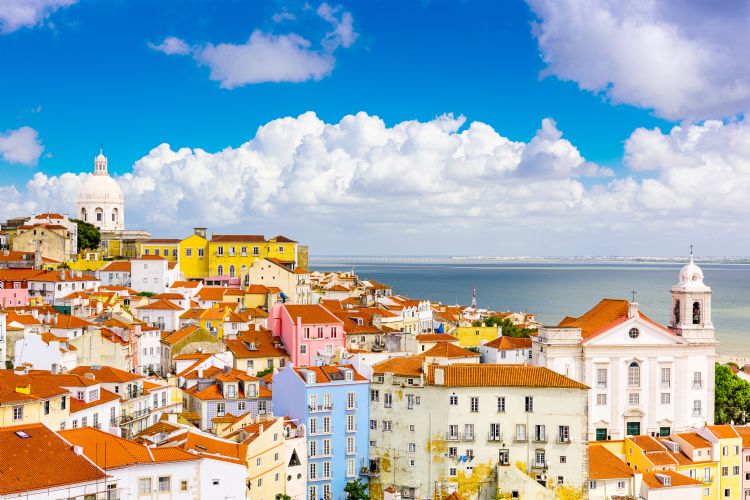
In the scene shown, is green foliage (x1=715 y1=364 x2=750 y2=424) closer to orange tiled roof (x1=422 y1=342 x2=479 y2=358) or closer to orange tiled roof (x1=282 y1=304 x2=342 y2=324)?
orange tiled roof (x1=422 y1=342 x2=479 y2=358)

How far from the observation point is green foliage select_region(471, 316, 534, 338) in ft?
212

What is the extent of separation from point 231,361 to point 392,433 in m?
13.0

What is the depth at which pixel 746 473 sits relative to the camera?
129 ft

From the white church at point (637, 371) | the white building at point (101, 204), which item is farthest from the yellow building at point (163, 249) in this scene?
the white church at point (637, 371)

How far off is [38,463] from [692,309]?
37452mm

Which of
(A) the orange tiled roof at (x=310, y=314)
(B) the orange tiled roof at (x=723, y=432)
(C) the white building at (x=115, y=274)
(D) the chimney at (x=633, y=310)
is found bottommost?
(B) the orange tiled roof at (x=723, y=432)

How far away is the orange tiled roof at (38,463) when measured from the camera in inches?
890

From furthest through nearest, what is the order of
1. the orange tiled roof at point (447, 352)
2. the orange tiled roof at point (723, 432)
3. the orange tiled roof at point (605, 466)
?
the orange tiled roof at point (447, 352) < the orange tiled roof at point (723, 432) < the orange tiled roof at point (605, 466)

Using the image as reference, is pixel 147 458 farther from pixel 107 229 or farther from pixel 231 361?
pixel 107 229

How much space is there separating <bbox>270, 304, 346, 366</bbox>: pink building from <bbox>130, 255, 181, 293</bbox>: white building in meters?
23.2

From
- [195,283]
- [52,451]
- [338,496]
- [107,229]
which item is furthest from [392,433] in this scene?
[107,229]

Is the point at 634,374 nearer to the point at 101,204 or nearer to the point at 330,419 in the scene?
the point at 330,419

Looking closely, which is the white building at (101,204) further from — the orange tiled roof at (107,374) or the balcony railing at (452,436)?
the balcony railing at (452,436)

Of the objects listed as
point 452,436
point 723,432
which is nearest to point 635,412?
point 723,432
